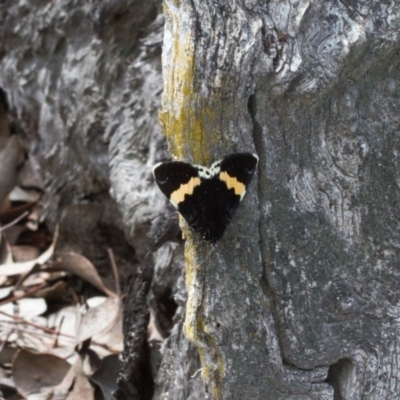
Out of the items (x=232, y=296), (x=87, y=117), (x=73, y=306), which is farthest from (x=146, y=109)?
(x=232, y=296)

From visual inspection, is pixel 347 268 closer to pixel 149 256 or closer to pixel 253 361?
pixel 253 361

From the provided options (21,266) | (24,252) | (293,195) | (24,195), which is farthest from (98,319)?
(293,195)

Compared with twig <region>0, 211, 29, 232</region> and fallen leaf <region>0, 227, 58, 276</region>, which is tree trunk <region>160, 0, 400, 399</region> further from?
twig <region>0, 211, 29, 232</region>

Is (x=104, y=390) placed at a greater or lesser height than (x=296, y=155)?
lesser

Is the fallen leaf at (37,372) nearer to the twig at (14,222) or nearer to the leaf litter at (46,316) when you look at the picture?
the leaf litter at (46,316)

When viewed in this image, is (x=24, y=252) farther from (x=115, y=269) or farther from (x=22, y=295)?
(x=115, y=269)

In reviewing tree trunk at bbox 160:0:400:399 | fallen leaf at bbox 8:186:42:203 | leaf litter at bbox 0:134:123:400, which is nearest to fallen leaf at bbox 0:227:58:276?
leaf litter at bbox 0:134:123:400

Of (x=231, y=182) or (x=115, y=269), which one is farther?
(x=115, y=269)
